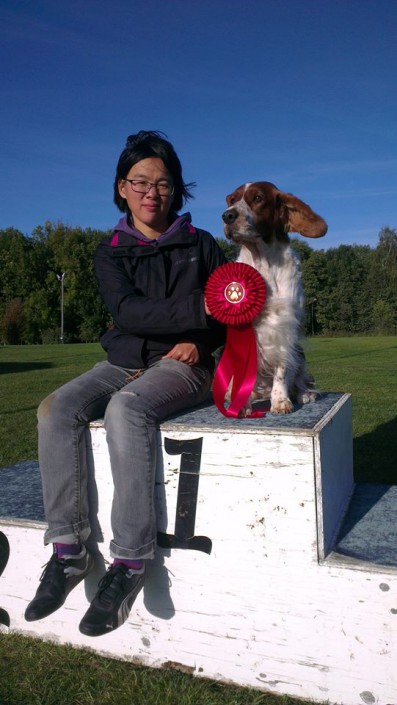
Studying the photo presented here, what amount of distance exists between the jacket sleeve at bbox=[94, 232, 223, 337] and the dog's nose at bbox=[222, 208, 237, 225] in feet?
1.20

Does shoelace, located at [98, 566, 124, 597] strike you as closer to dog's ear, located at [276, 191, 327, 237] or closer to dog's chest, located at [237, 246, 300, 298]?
dog's chest, located at [237, 246, 300, 298]

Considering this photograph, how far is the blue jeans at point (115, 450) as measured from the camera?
233cm

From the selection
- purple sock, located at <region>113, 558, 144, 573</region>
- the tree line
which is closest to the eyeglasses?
purple sock, located at <region>113, 558, 144, 573</region>

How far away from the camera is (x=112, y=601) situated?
88.4 inches

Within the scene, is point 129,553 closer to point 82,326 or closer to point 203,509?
point 203,509

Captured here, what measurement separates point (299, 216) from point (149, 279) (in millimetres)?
804

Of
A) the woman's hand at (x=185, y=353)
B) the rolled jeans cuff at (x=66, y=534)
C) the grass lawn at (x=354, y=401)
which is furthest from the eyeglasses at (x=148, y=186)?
the rolled jeans cuff at (x=66, y=534)

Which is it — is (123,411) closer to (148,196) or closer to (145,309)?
(145,309)

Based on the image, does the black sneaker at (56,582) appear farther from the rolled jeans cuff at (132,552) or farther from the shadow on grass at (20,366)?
the shadow on grass at (20,366)

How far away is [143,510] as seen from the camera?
91.9 inches

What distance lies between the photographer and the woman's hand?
288 centimetres

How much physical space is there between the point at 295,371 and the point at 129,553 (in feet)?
4.16

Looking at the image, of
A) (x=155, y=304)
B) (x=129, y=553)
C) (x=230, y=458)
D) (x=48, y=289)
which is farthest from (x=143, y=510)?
(x=48, y=289)

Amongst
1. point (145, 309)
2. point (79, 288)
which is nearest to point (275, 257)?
point (145, 309)
